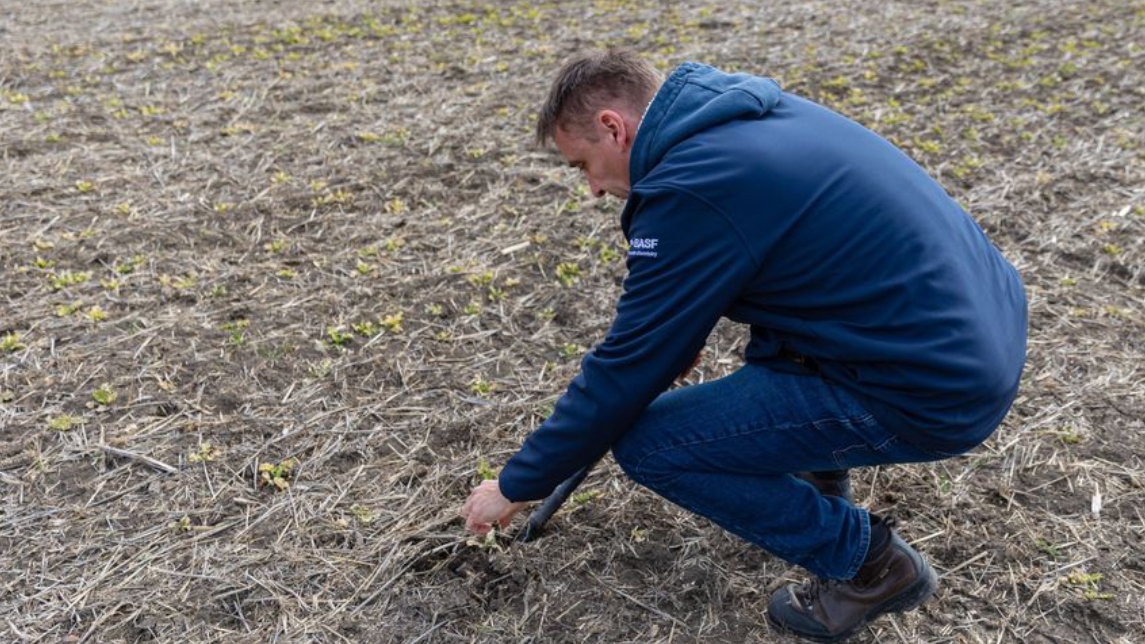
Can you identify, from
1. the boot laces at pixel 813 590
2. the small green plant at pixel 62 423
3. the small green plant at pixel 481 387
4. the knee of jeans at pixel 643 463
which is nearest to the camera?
the knee of jeans at pixel 643 463

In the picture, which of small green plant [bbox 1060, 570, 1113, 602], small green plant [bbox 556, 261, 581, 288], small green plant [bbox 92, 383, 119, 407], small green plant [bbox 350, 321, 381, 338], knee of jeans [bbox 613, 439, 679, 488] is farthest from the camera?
small green plant [bbox 556, 261, 581, 288]

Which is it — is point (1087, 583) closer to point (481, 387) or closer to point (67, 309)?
point (481, 387)

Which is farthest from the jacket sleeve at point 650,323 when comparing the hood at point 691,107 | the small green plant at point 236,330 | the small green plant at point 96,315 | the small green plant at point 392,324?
the small green plant at point 96,315

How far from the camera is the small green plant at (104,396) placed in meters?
3.40

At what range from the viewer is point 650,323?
2174mm

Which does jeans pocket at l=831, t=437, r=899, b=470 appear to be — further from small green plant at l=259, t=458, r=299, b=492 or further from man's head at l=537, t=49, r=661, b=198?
small green plant at l=259, t=458, r=299, b=492

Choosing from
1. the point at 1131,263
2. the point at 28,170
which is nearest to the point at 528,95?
the point at 28,170

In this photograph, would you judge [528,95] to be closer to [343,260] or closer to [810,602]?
[343,260]

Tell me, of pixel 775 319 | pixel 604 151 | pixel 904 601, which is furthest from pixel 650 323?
pixel 904 601

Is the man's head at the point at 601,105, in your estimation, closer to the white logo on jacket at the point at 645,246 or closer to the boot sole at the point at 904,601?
the white logo on jacket at the point at 645,246

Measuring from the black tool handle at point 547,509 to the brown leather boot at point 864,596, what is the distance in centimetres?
65

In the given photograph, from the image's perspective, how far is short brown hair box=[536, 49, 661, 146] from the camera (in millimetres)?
2344

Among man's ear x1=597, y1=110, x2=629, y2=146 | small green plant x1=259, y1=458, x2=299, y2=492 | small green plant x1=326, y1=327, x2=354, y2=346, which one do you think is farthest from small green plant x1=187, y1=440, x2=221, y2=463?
man's ear x1=597, y1=110, x2=629, y2=146

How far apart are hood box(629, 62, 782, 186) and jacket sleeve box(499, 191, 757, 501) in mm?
137
